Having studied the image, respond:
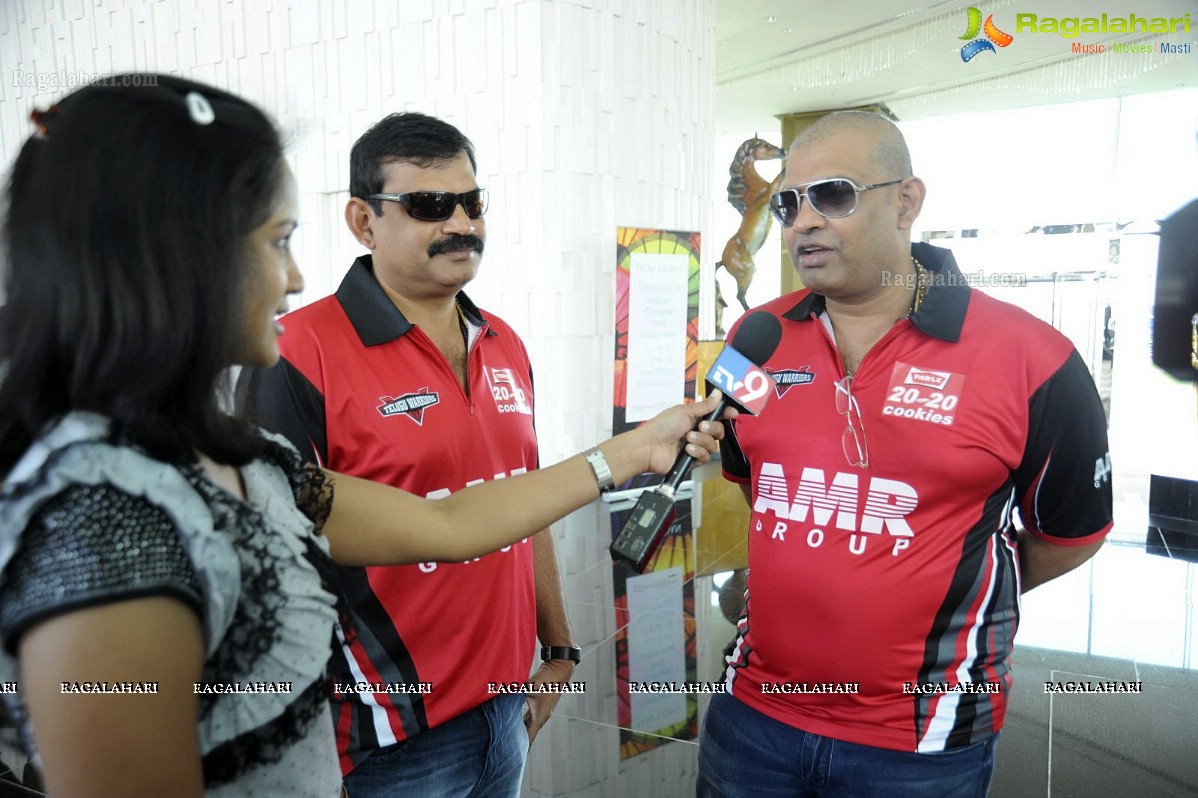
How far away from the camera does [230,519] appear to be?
0.73m

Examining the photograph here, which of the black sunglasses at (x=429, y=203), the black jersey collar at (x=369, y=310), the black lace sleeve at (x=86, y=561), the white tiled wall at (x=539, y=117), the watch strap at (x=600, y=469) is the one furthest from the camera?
the white tiled wall at (x=539, y=117)

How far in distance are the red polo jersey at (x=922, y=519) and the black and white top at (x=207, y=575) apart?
0.89 metres

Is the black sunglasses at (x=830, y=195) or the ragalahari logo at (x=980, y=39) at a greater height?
the ragalahari logo at (x=980, y=39)

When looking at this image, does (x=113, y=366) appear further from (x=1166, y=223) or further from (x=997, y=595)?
(x=1166, y=223)

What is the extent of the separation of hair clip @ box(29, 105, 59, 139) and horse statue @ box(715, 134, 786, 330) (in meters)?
7.96

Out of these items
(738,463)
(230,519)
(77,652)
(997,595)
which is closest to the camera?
(77,652)

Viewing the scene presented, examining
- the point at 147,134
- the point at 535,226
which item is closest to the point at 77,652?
the point at 147,134

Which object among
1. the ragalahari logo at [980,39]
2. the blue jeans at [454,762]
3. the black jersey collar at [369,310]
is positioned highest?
the ragalahari logo at [980,39]

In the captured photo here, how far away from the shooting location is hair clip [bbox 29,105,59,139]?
0.71 meters

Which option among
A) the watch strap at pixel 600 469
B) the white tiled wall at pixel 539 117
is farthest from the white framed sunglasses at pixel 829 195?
the white tiled wall at pixel 539 117

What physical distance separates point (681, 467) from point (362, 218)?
99 cm

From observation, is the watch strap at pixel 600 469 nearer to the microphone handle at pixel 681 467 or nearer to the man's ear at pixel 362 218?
the microphone handle at pixel 681 467

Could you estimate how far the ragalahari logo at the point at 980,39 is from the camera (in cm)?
847

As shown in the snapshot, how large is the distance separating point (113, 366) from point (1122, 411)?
476 inches
